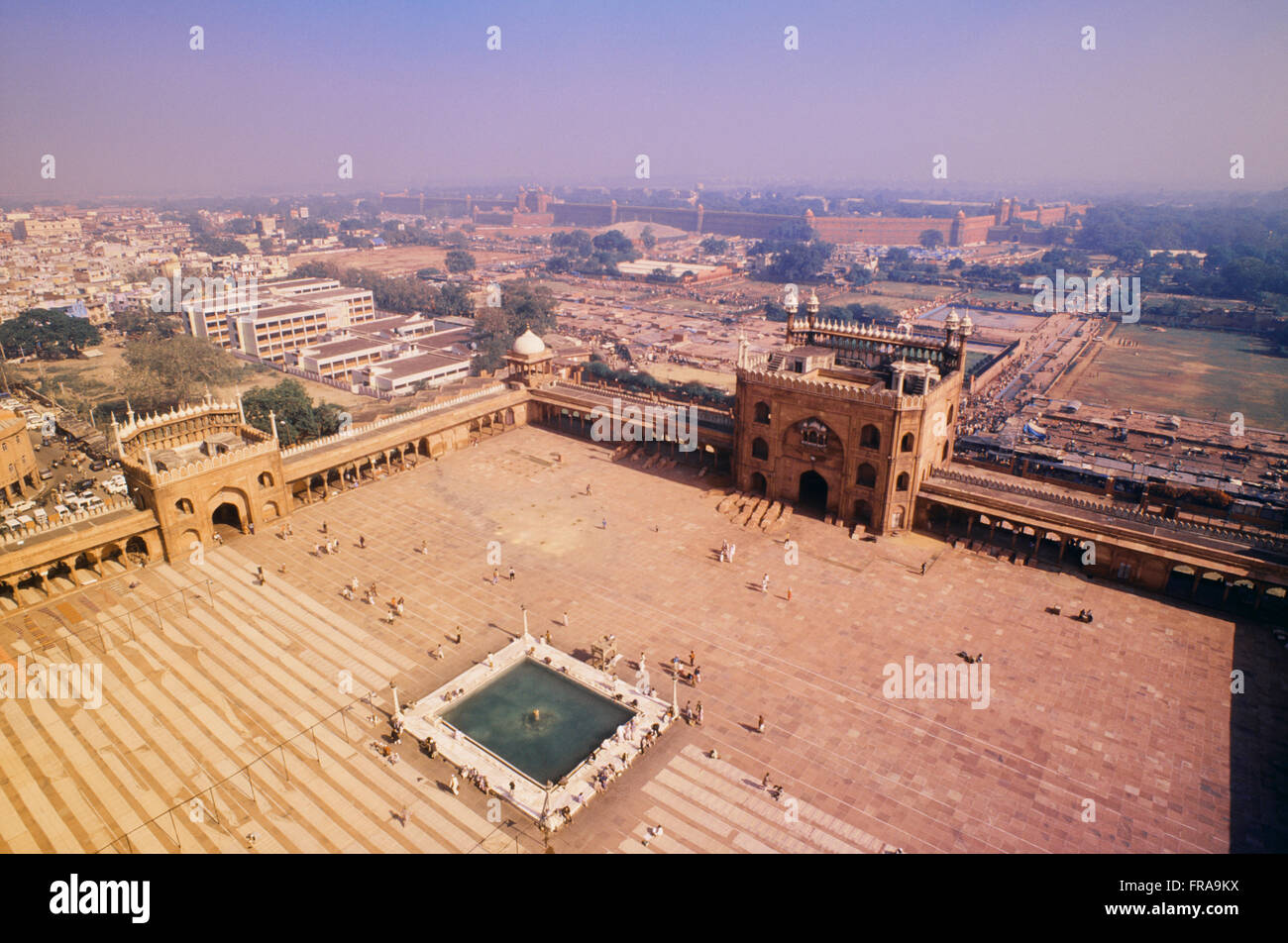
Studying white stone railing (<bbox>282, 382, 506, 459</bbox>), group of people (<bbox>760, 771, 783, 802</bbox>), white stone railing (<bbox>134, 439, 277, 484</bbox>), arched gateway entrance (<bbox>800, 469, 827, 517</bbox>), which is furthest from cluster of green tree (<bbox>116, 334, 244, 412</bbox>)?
group of people (<bbox>760, 771, 783, 802</bbox>)

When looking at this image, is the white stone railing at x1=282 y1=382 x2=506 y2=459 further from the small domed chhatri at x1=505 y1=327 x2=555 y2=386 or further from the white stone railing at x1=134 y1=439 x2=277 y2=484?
the white stone railing at x1=134 y1=439 x2=277 y2=484

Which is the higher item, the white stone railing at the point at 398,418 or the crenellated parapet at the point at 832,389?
the crenellated parapet at the point at 832,389

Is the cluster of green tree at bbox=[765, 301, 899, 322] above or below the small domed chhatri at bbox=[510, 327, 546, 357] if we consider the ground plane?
above

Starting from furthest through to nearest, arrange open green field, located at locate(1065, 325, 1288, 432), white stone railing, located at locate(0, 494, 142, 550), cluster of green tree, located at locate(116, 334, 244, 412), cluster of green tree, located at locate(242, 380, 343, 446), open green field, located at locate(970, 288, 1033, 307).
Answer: open green field, located at locate(970, 288, 1033, 307)
open green field, located at locate(1065, 325, 1288, 432)
cluster of green tree, located at locate(116, 334, 244, 412)
cluster of green tree, located at locate(242, 380, 343, 446)
white stone railing, located at locate(0, 494, 142, 550)

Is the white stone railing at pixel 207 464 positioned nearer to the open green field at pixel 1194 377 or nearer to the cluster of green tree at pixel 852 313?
the open green field at pixel 1194 377

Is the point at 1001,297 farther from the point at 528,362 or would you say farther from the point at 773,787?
the point at 773,787

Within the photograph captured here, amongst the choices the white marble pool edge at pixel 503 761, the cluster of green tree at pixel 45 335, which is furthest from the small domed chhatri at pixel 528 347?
the cluster of green tree at pixel 45 335
